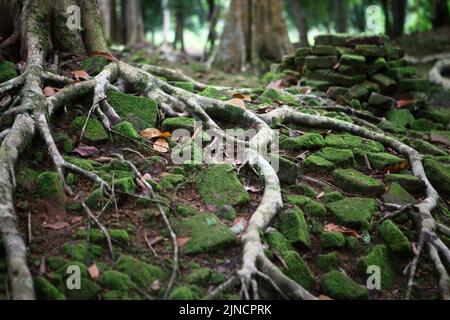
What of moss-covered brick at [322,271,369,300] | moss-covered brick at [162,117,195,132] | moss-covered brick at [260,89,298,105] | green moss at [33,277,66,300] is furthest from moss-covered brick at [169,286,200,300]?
moss-covered brick at [260,89,298,105]

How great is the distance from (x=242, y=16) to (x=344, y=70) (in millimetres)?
3727

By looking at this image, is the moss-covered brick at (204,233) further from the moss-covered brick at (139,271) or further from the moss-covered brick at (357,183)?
the moss-covered brick at (357,183)

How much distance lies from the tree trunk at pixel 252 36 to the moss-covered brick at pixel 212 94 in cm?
458

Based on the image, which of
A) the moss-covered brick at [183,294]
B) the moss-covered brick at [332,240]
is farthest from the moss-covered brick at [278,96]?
the moss-covered brick at [183,294]

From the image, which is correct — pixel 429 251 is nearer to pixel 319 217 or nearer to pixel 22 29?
pixel 319 217

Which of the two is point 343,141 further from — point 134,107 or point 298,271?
point 134,107

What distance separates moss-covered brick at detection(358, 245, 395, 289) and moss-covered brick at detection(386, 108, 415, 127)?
127 inches

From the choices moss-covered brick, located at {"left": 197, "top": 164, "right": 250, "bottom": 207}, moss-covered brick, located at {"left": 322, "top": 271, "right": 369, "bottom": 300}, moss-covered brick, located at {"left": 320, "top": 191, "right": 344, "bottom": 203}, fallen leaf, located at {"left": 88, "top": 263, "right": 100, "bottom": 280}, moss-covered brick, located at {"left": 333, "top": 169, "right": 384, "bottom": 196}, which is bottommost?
moss-covered brick, located at {"left": 322, "top": 271, "right": 369, "bottom": 300}

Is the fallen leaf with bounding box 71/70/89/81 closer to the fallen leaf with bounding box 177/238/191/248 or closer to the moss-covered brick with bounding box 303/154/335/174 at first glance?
the fallen leaf with bounding box 177/238/191/248

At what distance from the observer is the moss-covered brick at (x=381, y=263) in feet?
9.90

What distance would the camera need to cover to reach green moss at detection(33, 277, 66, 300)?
236 centimetres

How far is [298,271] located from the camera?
2.85m

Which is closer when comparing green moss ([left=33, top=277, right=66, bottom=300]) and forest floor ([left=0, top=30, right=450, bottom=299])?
green moss ([left=33, top=277, right=66, bottom=300])
